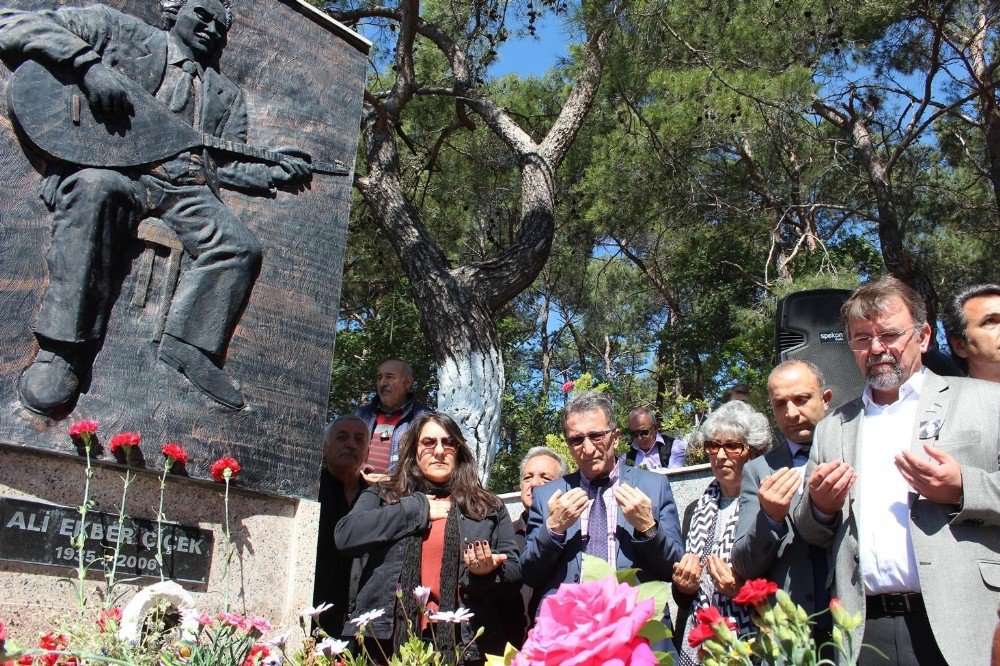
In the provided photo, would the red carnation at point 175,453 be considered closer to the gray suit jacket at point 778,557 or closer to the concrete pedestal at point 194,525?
the concrete pedestal at point 194,525

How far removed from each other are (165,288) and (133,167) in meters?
0.47

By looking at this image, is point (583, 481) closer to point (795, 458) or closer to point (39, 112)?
point (795, 458)

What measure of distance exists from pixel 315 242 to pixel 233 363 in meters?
0.68

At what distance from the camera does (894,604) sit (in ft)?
7.48

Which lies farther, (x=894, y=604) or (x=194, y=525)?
(x=194, y=525)

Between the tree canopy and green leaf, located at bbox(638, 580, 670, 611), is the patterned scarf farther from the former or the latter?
the tree canopy

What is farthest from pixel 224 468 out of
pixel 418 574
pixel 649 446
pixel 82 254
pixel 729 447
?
pixel 649 446

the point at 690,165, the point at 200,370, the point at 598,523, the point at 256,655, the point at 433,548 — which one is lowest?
the point at 256,655

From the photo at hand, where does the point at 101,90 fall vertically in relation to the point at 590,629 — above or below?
above

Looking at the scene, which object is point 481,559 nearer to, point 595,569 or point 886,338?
point 886,338

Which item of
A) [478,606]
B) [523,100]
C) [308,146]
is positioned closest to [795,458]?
[478,606]

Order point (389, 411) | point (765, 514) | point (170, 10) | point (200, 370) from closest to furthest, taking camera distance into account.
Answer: point (765, 514)
point (200, 370)
point (170, 10)
point (389, 411)

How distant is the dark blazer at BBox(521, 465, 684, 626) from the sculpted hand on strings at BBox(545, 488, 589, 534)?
4.6 inches

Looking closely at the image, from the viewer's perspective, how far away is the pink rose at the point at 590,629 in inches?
39.8
